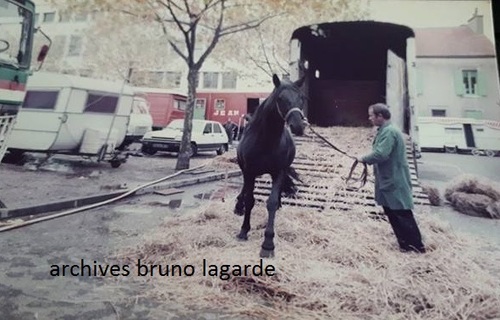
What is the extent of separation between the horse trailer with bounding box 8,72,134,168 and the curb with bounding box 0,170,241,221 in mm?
749

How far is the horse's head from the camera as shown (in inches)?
82.7

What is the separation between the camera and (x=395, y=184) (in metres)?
2.54

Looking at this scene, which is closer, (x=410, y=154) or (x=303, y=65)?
(x=410, y=154)

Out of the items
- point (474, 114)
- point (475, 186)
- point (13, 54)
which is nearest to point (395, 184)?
point (474, 114)

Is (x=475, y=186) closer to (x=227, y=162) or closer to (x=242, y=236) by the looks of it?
(x=242, y=236)

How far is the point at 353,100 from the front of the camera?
5082 millimetres

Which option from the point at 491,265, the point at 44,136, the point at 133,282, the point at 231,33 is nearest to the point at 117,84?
the point at 44,136

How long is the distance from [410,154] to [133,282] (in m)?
3.30

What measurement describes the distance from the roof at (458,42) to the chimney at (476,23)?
22mm

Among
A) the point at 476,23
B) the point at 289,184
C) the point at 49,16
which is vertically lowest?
the point at 289,184

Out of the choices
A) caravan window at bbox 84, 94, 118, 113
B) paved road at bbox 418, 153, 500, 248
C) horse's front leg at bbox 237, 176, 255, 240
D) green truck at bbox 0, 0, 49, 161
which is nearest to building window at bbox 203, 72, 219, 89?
caravan window at bbox 84, 94, 118, 113

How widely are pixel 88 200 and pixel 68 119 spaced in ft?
4.41

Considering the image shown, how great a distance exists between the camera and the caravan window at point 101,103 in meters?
4.62

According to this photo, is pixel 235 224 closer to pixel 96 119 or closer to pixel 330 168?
pixel 330 168
